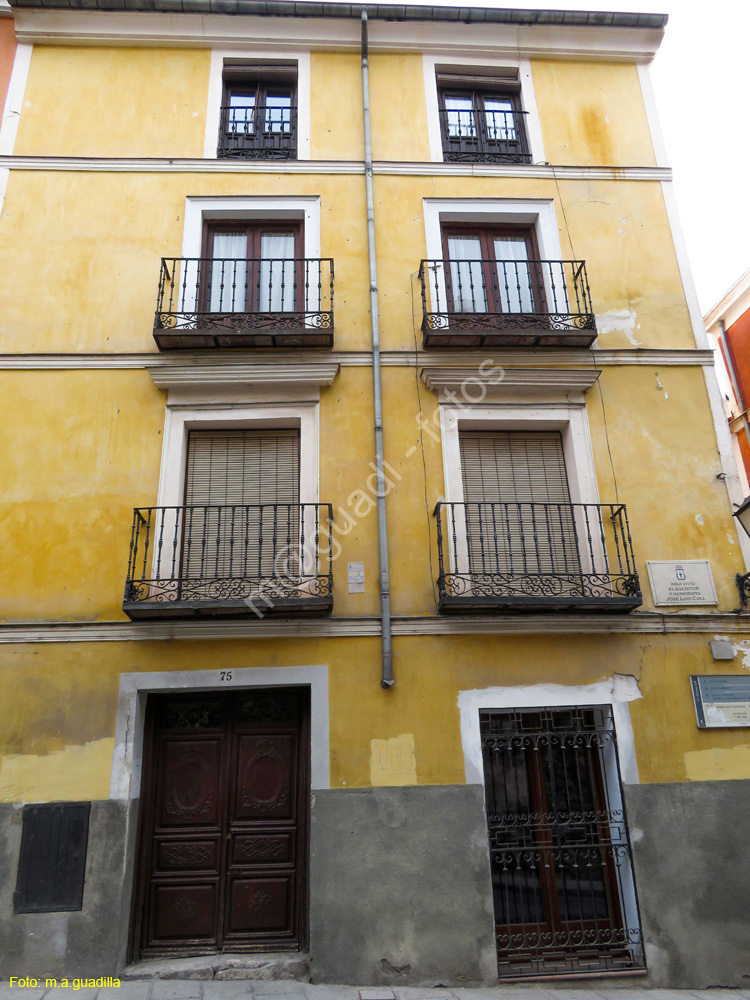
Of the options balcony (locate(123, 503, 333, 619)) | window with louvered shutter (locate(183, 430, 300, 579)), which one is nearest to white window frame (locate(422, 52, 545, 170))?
window with louvered shutter (locate(183, 430, 300, 579))

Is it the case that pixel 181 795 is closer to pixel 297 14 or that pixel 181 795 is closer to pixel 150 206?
pixel 150 206

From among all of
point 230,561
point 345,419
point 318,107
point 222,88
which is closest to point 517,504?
point 345,419

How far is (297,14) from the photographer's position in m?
9.78

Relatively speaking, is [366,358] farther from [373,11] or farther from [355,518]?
[373,11]

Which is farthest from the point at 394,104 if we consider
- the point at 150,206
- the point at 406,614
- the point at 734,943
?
the point at 734,943

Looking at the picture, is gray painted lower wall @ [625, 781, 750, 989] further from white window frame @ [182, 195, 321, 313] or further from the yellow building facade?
white window frame @ [182, 195, 321, 313]

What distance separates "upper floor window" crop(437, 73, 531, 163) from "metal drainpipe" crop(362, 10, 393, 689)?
47.5 inches

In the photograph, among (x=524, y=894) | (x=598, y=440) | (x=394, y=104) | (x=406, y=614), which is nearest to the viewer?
(x=524, y=894)

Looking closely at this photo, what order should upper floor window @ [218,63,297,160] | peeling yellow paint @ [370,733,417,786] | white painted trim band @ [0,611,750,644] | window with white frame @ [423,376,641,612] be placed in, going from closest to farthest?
peeling yellow paint @ [370,733,417,786], white painted trim band @ [0,611,750,644], window with white frame @ [423,376,641,612], upper floor window @ [218,63,297,160]

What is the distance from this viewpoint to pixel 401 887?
6473 millimetres

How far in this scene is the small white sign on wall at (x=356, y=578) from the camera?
742 cm

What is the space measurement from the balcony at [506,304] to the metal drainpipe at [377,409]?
2.10 feet

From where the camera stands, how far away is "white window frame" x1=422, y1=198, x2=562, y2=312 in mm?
9109

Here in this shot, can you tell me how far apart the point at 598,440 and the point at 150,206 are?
21.6ft
